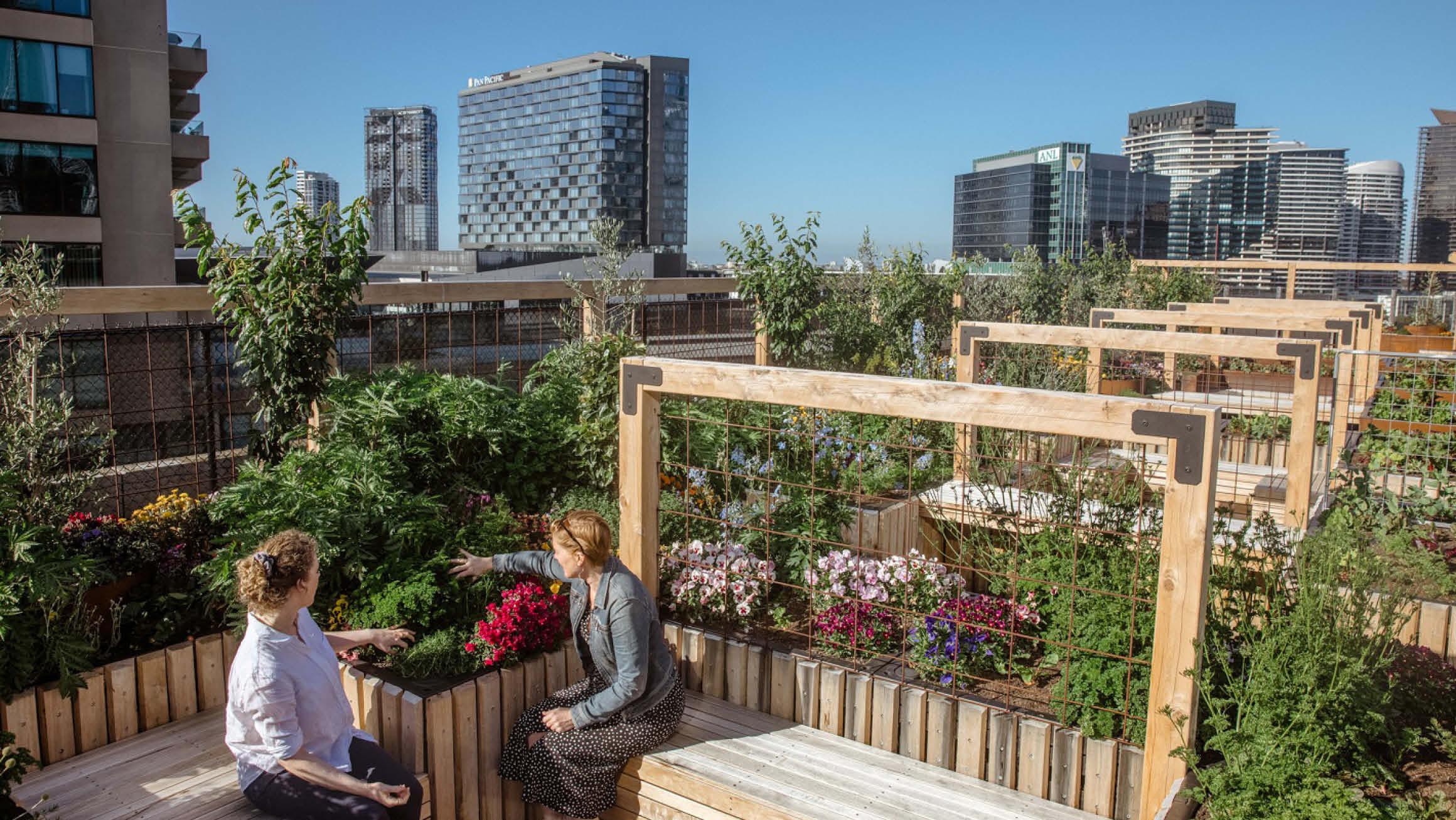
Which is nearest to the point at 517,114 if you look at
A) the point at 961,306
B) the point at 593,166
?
the point at 593,166

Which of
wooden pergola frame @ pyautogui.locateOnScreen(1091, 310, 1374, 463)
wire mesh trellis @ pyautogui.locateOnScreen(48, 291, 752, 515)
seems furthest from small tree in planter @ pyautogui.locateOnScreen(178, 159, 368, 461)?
wooden pergola frame @ pyautogui.locateOnScreen(1091, 310, 1374, 463)

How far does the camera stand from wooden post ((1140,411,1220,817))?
277cm

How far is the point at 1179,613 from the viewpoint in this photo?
2.84 m

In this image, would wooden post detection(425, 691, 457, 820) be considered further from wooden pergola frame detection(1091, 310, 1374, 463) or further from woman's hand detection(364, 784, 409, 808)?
wooden pergola frame detection(1091, 310, 1374, 463)

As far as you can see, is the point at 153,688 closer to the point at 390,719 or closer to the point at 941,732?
the point at 390,719

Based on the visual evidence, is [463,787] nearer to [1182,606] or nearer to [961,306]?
[1182,606]

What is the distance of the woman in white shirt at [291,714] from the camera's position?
2838 mm

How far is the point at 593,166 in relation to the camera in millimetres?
138625

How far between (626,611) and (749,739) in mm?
669

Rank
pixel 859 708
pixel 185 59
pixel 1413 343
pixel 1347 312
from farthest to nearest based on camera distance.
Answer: pixel 185 59 → pixel 1413 343 → pixel 1347 312 → pixel 859 708

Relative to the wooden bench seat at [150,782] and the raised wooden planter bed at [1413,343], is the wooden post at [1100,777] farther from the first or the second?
the raised wooden planter bed at [1413,343]

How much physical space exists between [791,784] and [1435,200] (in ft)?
245

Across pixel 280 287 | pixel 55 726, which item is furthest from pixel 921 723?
pixel 280 287

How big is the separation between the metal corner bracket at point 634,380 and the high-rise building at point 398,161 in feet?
571
